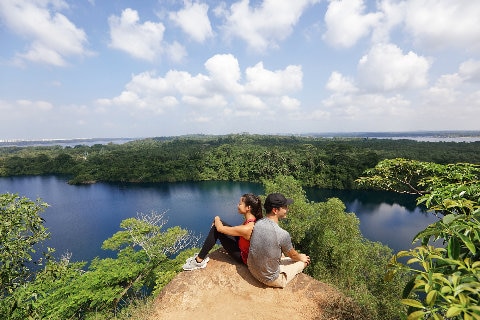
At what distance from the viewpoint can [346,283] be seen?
604 inches

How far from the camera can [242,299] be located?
15.1 feet

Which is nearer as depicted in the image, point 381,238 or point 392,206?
point 381,238

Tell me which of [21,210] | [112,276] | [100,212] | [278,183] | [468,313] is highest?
[468,313]

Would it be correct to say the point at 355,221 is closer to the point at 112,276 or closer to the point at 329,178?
the point at 112,276

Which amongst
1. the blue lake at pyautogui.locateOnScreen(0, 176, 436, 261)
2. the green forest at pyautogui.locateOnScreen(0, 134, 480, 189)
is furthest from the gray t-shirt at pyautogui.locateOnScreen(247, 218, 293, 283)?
the green forest at pyautogui.locateOnScreen(0, 134, 480, 189)

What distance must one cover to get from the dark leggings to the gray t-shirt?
2.69ft

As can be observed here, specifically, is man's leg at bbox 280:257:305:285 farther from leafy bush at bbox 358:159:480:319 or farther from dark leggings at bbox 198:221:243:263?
leafy bush at bbox 358:159:480:319

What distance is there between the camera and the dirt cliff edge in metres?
4.27

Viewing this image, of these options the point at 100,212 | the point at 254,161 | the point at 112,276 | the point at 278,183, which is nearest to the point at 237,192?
the point at 254,161

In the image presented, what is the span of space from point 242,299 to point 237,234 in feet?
3.60

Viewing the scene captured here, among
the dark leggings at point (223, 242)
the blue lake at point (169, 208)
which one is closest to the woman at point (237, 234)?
the dark leggings at point (223, 242)

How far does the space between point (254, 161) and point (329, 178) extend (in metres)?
21.6

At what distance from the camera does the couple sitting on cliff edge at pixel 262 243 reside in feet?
14.1

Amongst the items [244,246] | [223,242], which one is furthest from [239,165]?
[244,246]
